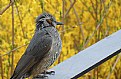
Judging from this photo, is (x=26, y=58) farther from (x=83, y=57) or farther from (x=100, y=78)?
(x=100, y=78)

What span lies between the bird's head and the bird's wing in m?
0.06

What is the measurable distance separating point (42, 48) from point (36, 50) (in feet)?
0.13

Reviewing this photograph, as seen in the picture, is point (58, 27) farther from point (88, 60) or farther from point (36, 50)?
point (88, 60)

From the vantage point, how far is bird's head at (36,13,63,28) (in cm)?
252

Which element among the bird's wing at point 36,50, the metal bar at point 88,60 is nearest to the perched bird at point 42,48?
the bird's wing at point 36,50

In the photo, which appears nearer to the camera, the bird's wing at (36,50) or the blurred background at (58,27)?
the bird's wing at (36,50)

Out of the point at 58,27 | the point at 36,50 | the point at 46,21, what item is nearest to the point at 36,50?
the point at 36,50

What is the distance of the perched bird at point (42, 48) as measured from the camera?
8.18ft

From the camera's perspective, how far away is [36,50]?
99.3 inches

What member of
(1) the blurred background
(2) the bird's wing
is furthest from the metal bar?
(1) the blurred background

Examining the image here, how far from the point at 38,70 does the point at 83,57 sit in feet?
2.76

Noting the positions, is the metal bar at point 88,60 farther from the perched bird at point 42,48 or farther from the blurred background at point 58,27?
the blurred background at point 58,27

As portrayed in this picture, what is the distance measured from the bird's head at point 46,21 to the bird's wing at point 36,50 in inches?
2.4

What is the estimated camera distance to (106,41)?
73.3 inches
